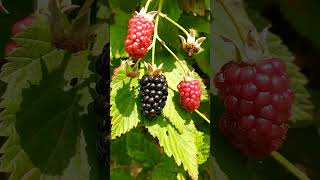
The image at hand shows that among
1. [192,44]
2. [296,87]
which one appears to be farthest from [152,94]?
[296,87]

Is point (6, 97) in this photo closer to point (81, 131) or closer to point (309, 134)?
point (81, 131)

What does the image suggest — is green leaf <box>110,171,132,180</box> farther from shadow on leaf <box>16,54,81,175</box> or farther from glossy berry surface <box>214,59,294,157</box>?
glossy berry surface <box>214,59,294,157</box>

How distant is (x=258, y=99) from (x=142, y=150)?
1.17ft

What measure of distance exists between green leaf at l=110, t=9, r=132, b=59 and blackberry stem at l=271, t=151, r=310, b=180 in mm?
308

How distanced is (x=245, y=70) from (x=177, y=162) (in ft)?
0.92

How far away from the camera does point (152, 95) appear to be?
2.93ft

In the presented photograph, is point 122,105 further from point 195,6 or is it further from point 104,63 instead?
point 195,6

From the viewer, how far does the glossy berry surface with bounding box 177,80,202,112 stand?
2.98 feet

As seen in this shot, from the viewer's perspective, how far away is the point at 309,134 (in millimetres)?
833

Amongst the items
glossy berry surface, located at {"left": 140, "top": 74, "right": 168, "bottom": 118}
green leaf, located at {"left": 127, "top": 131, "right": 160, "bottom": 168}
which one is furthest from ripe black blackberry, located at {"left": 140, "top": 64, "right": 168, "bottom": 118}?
green leaf, located at {"left": 127, "top": 131, "right": 160, "bottom": 168}

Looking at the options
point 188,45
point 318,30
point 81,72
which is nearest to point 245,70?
point 318,30

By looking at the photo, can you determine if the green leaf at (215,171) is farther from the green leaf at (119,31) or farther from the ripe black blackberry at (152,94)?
the green leaf at (119,31)

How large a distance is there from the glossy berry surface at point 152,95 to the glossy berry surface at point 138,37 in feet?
0.15

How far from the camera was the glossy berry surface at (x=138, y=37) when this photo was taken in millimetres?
865
